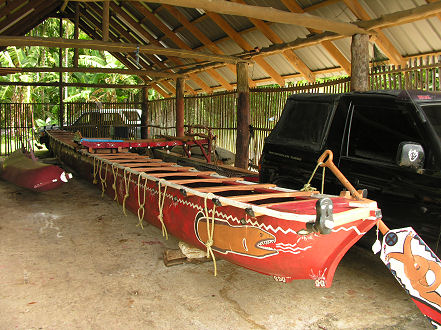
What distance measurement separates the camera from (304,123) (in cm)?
448

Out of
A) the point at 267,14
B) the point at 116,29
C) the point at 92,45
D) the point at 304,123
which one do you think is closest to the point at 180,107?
the point at 116,29

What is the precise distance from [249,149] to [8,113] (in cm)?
1008

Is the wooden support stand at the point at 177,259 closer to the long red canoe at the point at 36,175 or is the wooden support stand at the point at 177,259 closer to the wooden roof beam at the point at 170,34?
the long red canoe at the point at 36,175

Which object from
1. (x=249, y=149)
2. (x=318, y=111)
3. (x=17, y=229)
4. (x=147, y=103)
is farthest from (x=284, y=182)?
(x=147, y=103)

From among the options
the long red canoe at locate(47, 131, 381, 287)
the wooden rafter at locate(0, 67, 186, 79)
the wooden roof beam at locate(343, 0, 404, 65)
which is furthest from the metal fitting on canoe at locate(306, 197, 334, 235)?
the wooden rafter at locate(0, 67, 186, 79)

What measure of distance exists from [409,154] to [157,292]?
2.49 meters

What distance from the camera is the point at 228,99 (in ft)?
37.8

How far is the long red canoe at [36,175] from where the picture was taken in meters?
6.87

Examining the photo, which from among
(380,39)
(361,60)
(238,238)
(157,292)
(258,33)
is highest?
(258,33)

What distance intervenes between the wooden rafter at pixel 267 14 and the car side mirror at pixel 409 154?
2874mm

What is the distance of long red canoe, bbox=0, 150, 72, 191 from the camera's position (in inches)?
271

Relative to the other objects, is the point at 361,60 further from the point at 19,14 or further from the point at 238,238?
the point at 19,14

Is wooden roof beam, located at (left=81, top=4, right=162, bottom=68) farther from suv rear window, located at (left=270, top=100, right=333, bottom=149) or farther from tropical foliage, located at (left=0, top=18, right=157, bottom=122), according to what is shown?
suv rear window, located at (left=270, top=100, right=333, bottom=149)

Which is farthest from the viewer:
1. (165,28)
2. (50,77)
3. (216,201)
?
(50,77)
